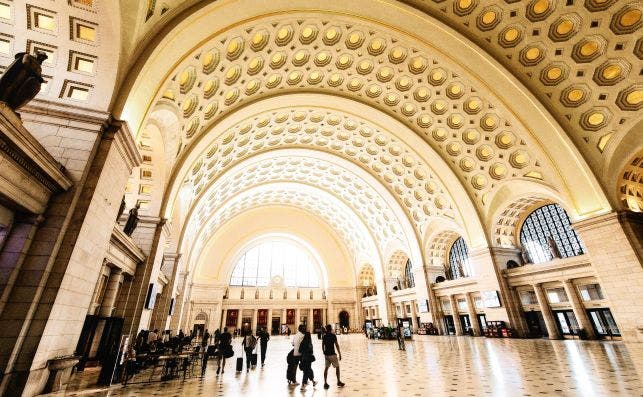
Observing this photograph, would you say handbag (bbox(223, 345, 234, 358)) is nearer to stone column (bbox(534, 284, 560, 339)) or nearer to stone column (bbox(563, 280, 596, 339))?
stone column (bbox(534, 284, 560, 339))

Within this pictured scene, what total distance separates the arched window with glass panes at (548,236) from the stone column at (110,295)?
21.4 meters

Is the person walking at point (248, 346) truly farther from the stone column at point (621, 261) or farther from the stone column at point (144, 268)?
the stone column at point (621, 261)

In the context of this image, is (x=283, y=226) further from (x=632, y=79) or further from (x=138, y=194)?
(x=632, y=79)

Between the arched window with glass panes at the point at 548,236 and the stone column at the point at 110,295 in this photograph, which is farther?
the arched window with glass panes at the point at 548,236

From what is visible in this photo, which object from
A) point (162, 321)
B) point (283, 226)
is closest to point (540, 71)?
point (162, 321)

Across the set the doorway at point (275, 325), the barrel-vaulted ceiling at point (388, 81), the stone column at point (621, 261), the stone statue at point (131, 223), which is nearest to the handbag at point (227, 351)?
the stone statue at point (131, 223)

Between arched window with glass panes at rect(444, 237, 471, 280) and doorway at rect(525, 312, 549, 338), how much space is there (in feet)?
18.1

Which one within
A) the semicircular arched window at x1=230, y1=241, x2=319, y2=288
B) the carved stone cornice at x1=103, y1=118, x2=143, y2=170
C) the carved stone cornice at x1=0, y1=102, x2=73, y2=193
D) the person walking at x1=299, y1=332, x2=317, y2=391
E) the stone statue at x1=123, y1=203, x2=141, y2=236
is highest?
the semicircular arched window at x1=230, y1=241, x2=319, y2=288

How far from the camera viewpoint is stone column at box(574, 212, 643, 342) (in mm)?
11789

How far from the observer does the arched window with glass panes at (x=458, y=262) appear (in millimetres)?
22797

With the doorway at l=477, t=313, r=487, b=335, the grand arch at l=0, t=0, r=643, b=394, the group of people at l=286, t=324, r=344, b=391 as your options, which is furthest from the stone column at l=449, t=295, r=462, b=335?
the group of people at l=286, t=324, r=344, b=391

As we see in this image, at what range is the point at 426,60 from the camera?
Answer: 14.5 m

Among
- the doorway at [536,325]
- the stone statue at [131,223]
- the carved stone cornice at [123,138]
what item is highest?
the carved stone cornice at [123,138]

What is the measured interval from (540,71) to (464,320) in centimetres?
1708
